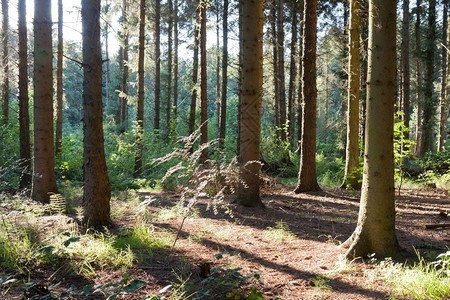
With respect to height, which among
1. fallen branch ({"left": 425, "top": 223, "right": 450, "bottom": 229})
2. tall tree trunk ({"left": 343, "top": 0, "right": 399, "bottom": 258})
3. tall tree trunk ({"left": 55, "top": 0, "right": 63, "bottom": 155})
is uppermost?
tall tree trunk ({"left": 55, "top": 0, "right": 63, "bottom": 155})

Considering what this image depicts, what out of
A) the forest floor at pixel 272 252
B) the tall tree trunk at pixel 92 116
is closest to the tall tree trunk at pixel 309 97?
the forest floor at pixel 272 252

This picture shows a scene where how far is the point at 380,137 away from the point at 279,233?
2211 mm

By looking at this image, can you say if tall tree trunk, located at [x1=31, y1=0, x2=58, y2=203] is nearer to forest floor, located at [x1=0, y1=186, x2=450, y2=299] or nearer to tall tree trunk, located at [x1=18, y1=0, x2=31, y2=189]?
forest floor, located at [x1=0, y1=186, x2=450, y2=299]

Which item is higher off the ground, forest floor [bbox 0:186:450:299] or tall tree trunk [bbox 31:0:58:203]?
tall tree trunk [bbox 31:0:58:203]

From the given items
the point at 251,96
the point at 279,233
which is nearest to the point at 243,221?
the point at 279,233

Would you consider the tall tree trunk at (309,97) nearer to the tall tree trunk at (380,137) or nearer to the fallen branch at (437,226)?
the fallen branch at (437,226)

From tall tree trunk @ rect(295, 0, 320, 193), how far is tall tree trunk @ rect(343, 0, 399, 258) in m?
4.90

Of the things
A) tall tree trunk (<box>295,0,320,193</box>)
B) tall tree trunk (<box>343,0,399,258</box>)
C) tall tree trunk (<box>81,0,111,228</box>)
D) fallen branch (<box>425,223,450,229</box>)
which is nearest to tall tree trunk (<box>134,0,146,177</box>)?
tall tree trunk (<box>295,0,320,193</box>)

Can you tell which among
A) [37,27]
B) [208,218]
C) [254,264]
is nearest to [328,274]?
[254,264]

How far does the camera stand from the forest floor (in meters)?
3.24

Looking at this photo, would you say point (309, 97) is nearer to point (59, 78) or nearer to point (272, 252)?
point (272, 252)

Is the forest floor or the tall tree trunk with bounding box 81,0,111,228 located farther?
A: the tall tree trunk with bounding box 81,0,111,228

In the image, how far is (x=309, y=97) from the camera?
888 centimetres

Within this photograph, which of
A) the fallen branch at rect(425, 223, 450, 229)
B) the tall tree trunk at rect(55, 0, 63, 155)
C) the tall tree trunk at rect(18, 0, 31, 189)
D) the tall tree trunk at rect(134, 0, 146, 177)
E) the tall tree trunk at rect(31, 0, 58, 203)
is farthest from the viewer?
the tall tree trunk at rect(55, 0, 63, 155)
